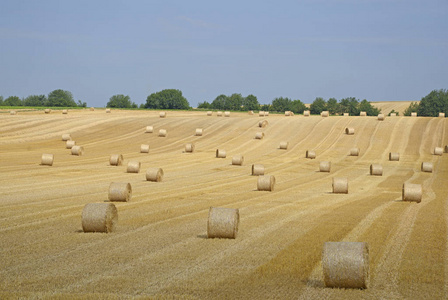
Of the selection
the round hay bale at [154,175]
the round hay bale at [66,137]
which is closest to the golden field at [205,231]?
the round hay bale at [154,175]

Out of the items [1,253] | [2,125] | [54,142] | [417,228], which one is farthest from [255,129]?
[1,253]

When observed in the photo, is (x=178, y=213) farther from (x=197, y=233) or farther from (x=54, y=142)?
(x=54, y=142)

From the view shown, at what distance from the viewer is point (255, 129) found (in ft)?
216

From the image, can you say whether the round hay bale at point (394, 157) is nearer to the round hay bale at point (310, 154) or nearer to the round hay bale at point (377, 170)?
the round hay bale at point (310, 154)

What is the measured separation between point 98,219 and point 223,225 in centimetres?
343

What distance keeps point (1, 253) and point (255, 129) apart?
52.7 meters

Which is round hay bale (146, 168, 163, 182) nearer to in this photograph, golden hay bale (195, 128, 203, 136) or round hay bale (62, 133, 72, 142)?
round hay bale (62, 133, 72, 142)

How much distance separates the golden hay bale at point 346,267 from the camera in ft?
36.2

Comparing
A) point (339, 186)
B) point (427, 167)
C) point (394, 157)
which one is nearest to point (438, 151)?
point (394, 157)

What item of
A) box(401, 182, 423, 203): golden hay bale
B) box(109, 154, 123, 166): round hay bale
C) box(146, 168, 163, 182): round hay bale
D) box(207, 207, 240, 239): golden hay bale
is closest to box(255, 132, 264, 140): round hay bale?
box(109, 154, 123, 166): round hay bale

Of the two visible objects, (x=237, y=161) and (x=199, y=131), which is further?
(x=199, y=131)

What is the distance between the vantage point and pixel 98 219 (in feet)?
54.1

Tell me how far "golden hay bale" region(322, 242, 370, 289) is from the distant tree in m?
153

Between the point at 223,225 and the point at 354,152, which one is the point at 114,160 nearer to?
the point at 354,152
